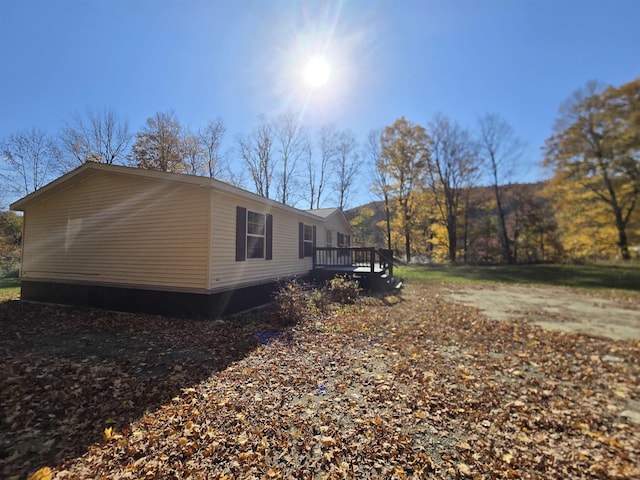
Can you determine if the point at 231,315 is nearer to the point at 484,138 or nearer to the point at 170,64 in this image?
the point at 170,64

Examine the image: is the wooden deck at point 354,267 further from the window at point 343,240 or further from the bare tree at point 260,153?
the bare tree at point 260,153

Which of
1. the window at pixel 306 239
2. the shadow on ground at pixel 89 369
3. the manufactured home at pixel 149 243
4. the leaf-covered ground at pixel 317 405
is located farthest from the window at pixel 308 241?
the leaf-covered ground at pixel 317 405

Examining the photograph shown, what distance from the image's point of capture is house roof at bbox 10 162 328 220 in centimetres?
650

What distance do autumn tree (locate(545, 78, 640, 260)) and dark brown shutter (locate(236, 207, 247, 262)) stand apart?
2129cm

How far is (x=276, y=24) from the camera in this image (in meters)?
7.55

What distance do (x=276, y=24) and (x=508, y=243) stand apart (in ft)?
79.6

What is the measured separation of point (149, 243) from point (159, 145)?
53.8ft

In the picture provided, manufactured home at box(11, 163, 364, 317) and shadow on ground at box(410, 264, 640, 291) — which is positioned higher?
manufactured home at box(11, 163, 364, 317)

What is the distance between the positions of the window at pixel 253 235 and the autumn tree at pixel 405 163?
1876cm

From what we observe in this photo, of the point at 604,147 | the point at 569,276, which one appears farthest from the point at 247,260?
the point at 604,147

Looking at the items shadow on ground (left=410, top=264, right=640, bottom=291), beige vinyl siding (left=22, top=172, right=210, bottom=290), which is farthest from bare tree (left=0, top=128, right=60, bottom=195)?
shadow on ground (left=410, top=264, right=640, bottom=291)

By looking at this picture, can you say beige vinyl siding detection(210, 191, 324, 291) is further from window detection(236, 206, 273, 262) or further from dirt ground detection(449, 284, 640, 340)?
dirt ground detection(449, 284, 640, 340)

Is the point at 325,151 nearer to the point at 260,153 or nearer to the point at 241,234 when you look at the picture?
the point at 260,153

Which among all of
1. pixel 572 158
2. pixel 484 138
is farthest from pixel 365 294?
pixel 484 138
